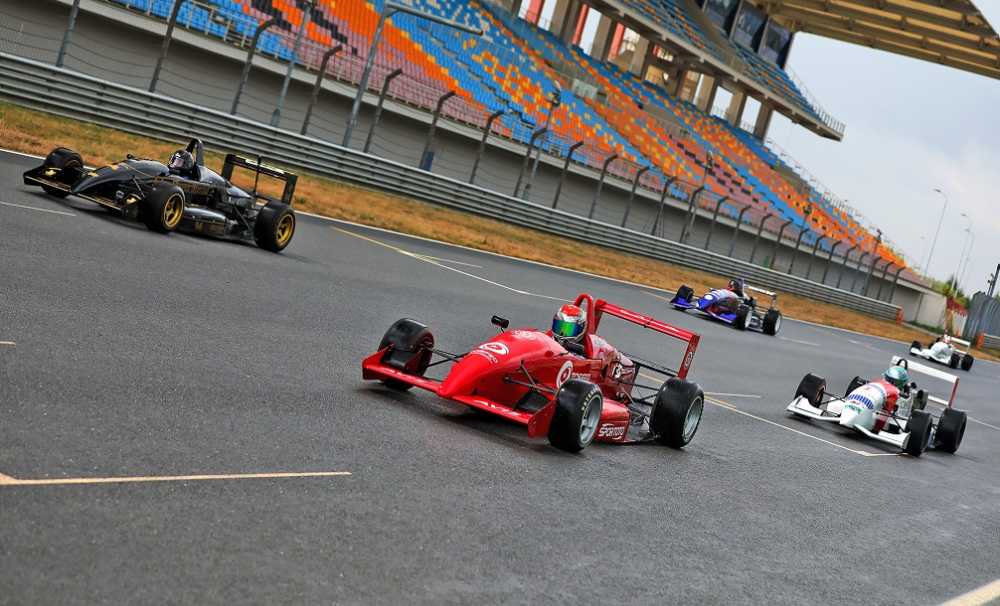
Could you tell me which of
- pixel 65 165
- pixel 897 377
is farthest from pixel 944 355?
pixel 65 165

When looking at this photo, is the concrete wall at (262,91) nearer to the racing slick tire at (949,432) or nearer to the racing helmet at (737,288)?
the racing helmet at (737,288)

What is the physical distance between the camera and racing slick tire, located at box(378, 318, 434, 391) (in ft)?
31.0

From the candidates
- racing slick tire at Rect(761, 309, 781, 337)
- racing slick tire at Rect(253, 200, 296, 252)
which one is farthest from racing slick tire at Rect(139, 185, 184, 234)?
racing slick tire at Rect(761, 309, 781, 337)

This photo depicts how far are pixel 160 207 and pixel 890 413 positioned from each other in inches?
402

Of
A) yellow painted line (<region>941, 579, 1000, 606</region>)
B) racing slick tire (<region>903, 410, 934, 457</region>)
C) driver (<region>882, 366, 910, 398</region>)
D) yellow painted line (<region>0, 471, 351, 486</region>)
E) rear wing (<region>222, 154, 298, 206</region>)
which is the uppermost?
rear wing (<region>222, 154, 298, 206</region>)

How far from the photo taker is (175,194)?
1433 centimetres

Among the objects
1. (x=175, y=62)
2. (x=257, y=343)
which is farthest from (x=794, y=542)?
(x=175, y=62)

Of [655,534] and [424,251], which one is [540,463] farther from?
[424,251]

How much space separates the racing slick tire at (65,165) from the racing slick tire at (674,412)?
8338 millimetres

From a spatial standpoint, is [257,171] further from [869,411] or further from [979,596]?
[979,596]

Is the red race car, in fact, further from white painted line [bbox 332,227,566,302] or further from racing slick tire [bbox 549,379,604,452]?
white painted line [bbox 332,227,566,302]

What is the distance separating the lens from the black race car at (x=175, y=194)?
14.2 meters

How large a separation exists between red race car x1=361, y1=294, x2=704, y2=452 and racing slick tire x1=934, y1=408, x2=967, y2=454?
6901 millimetres

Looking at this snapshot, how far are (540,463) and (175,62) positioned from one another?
995 inches
